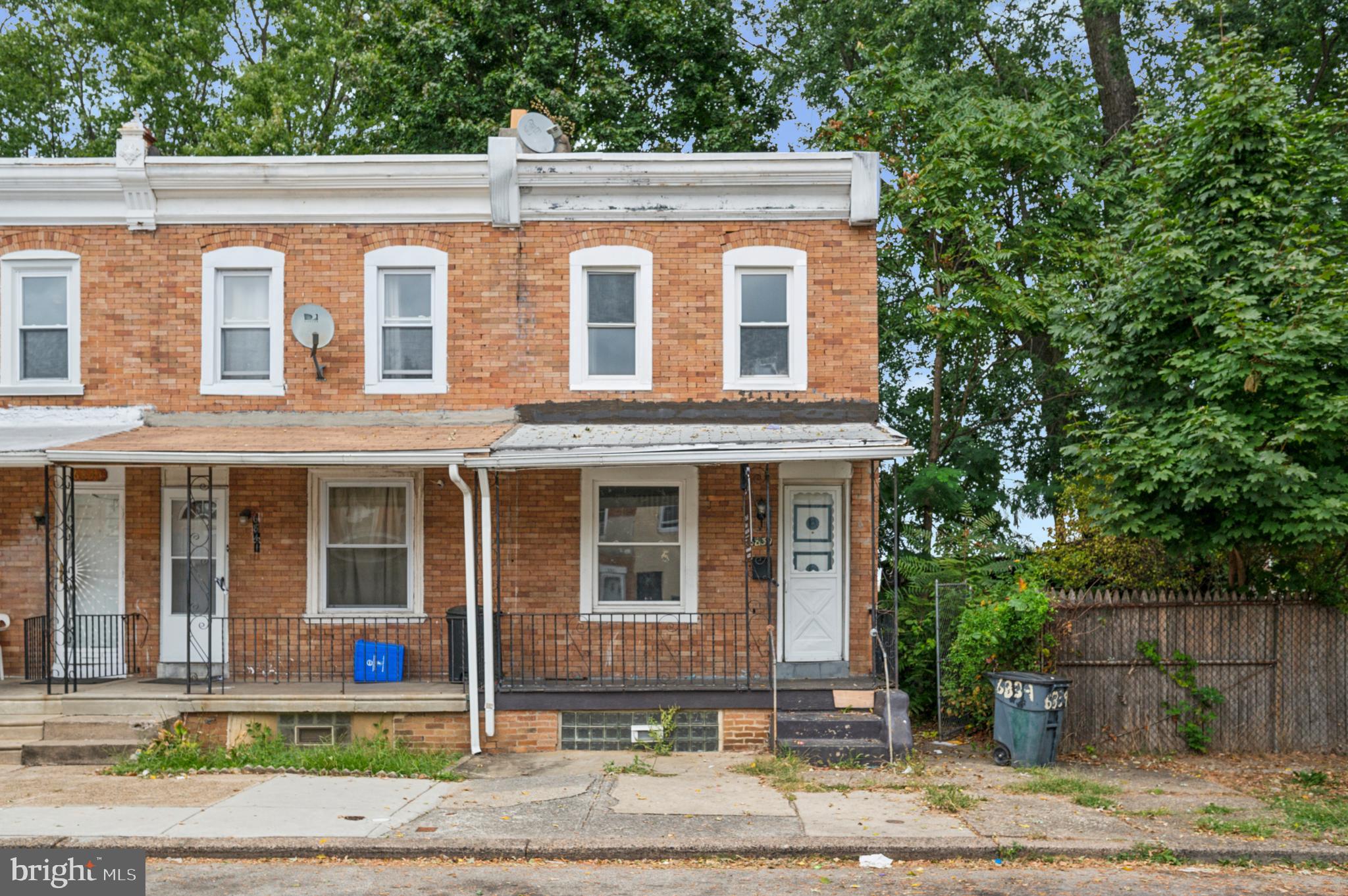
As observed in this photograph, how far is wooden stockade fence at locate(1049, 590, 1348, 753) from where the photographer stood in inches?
466

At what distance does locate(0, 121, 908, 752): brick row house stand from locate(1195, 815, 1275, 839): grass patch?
4.16m

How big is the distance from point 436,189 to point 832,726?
7253 millimetres

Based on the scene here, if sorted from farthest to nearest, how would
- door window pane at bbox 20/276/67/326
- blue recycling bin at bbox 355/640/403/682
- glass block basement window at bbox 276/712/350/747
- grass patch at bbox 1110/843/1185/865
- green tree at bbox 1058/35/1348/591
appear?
door window pane at bbox 20/276/67/326, blue recycling bin at bbox 355/640/403/682, glass block basement window at bbox 276/712/350/747, green tree at bbox 1058/35/1348/591, grass patch at bbox 1110/843/1185/865

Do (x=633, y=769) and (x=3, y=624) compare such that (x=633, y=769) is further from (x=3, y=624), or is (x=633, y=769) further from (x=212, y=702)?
(x=3, y=624)

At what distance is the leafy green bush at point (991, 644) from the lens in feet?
37.7

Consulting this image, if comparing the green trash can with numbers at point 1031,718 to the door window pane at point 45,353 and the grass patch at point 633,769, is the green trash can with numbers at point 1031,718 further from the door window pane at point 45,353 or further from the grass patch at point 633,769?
the door window pane at point 45,353

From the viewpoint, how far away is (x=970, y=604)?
12.6 m

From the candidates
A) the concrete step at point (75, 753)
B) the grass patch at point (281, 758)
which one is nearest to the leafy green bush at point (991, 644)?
the grass patch at point (281, 758)

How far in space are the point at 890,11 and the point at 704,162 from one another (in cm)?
930

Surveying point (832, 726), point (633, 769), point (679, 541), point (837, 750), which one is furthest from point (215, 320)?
point (837, 750)

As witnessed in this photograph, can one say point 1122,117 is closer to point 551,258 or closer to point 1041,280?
point 1041,280

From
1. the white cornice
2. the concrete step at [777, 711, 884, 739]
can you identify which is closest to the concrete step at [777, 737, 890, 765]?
the concrete step at [777, 711, 884, 739]

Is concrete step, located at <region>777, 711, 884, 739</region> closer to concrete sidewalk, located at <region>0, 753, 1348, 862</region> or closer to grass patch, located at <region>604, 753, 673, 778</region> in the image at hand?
concrete sidewalk, located at <region>0, 753, 1348, 862</region>

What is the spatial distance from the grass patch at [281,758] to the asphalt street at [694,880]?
2.56 meters
